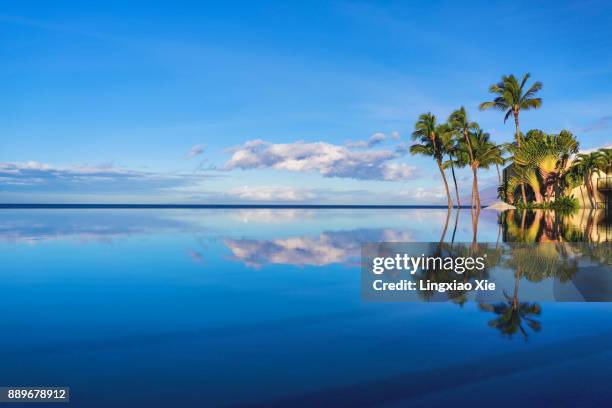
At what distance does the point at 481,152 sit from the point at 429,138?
6.00 m

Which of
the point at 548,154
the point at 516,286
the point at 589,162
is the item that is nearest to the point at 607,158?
the point at 589,162

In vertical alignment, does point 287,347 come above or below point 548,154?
below

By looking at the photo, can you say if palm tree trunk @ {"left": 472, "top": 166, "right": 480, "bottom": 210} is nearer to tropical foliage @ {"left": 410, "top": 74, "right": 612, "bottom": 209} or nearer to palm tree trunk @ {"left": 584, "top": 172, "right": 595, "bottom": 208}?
tropical foliage @ {"left": 410, "top": 74, "right": 612, "bottom": 209}

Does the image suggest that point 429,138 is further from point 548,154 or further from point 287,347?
point 287,347

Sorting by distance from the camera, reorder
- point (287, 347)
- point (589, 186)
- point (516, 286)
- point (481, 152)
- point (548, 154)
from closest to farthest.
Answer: point (287, 347)
point (516, 286)
point (548, 154)
point (481, 152)
point (589, 186)

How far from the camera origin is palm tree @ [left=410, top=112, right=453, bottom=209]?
51969 millimetres

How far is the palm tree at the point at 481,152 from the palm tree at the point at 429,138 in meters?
2.80

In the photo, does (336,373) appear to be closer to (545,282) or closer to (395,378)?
(395,378)

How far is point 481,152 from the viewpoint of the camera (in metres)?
50.7

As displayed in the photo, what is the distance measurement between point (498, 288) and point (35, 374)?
256 inches

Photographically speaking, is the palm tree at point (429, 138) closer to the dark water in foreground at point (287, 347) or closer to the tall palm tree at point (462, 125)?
the tall palm tree at point (462, 125)

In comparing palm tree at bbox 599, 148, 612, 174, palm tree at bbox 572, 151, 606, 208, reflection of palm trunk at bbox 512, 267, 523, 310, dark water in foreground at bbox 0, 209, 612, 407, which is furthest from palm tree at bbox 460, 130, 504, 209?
dark water in foreground at bbox 0, 209, 612, 407

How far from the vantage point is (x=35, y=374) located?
12.9 feet

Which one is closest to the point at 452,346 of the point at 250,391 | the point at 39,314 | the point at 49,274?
the point at 250,391
